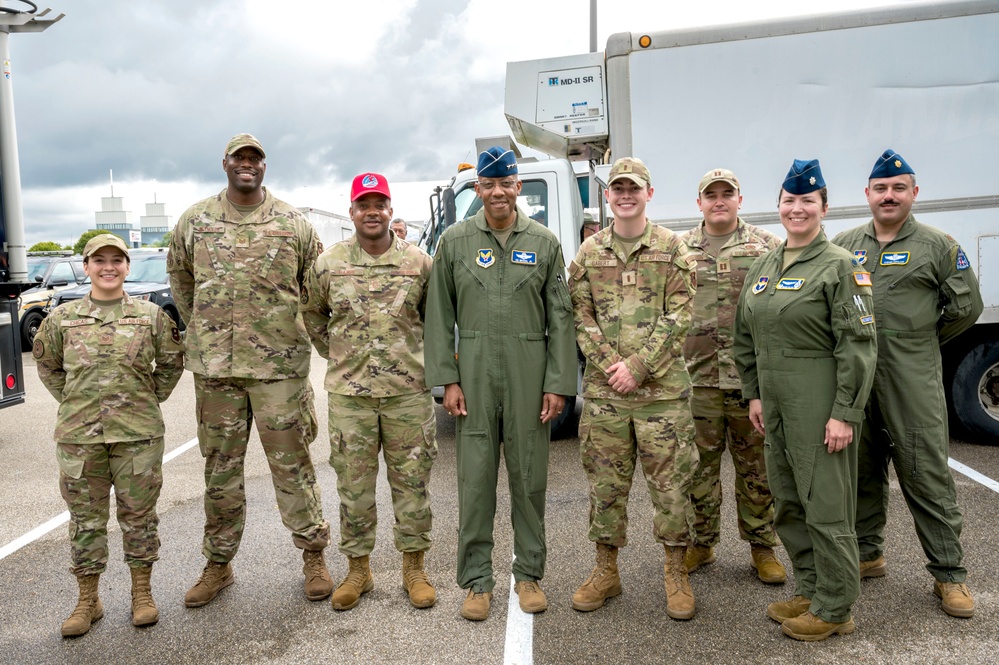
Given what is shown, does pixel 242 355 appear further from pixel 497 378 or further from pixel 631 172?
pixel 631 172

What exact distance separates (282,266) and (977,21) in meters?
4.92

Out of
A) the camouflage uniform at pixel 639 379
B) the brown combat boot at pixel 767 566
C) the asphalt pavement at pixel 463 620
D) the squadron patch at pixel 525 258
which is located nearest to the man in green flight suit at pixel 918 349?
the asphalt pavement at pixel 463 620

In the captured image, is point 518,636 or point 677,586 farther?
point 677,586

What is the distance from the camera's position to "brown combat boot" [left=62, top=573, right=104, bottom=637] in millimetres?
3029

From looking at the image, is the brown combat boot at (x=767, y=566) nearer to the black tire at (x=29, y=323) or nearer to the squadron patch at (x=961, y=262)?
the squadron patch at (x=961, y=262)

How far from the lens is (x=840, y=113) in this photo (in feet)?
16.6

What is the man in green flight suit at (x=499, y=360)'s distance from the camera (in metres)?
3.09

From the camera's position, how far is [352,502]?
3.26 metres

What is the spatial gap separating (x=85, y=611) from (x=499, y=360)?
2.09 metres

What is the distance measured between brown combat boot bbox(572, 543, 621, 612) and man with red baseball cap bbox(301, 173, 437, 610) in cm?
66

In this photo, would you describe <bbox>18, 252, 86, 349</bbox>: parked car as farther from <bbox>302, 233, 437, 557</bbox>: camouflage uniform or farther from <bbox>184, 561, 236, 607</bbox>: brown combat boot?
<bbox>302, 233, 437, 557</bbox>: camouflage uniform

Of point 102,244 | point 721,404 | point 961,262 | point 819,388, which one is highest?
point 102,244

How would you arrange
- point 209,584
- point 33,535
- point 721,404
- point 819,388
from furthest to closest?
point 33,535 → point 721,404 → point 209,584 → point 819,388

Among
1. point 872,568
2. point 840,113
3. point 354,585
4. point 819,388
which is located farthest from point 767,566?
point 840,113
